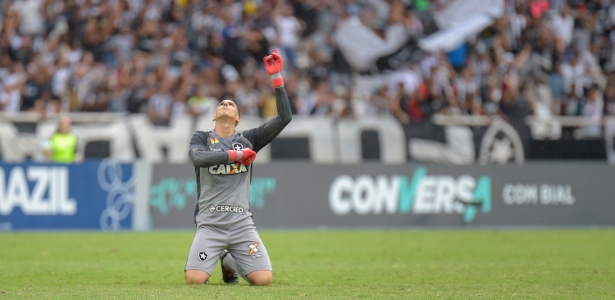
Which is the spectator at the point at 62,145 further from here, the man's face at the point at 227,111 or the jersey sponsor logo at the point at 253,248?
the jersey sponsor logo at the point at 253,248

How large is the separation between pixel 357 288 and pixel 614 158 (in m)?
16.1

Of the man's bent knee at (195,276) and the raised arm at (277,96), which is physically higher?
the raised arm at (277,96)

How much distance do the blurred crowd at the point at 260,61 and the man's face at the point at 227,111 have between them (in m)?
12.3

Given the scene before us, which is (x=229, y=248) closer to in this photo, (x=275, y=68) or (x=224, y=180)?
(x=224, y=180)

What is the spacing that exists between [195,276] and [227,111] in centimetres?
180

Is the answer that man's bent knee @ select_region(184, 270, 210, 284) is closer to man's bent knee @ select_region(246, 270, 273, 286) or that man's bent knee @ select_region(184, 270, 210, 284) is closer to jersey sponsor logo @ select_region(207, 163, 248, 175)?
man's bent knee @ select_region(246, 270, 273, 286)

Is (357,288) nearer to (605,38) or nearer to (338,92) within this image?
(338,92)

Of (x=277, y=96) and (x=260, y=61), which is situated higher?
(x=260, y=61)

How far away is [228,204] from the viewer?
11602mm

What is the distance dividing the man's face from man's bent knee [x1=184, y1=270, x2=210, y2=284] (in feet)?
5.49

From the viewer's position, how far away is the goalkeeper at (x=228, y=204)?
1145 cm

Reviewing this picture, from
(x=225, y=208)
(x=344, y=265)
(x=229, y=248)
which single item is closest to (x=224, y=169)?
(x=225, y=208)

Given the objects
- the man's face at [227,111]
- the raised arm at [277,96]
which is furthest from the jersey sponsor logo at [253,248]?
the man's face at [227,111]

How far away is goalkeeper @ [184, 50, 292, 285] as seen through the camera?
37.6 feet
